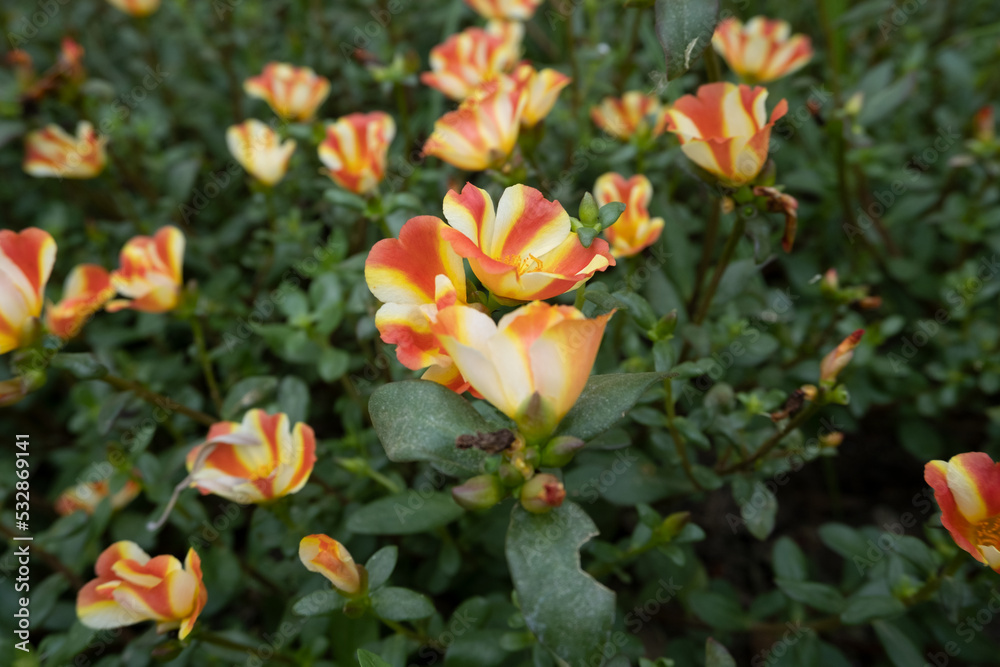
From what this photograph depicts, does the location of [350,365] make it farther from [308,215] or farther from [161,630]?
[308,215]

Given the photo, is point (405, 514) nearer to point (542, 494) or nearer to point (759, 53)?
point (542, 494)

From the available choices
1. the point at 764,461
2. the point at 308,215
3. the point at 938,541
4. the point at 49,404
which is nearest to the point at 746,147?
the point at 764,461

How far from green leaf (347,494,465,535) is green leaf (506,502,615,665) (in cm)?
46

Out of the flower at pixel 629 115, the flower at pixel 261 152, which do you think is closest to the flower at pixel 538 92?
the flower at pixel 629 115

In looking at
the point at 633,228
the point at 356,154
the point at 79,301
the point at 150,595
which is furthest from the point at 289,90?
the point at 150,595

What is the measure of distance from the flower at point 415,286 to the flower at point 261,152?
930 millimetres

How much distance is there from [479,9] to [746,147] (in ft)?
4.00

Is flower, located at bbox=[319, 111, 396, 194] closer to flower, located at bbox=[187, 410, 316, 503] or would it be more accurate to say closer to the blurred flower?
flower, located at bbox=[187, 410, 316, 503]

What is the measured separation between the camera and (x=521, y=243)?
90cm

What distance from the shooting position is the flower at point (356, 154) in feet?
4.48

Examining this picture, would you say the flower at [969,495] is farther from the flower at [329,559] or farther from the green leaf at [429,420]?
the flower at [329,559]

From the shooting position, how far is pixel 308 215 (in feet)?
6.97

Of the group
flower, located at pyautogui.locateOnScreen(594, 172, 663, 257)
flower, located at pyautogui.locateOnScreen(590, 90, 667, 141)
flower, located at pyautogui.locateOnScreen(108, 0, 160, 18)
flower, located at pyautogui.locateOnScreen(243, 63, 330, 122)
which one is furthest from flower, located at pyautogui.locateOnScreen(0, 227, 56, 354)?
flower, located at pyautogui.locateOnScreen(108, 0, 160, 18)

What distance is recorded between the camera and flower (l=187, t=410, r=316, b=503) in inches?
41.4
